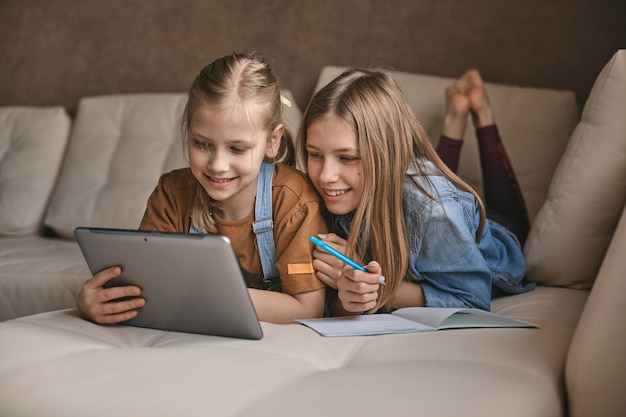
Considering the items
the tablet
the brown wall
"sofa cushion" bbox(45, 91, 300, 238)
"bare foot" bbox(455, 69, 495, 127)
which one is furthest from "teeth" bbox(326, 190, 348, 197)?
the brown wall

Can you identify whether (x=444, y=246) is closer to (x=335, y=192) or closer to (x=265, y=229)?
(x=335, y=192)

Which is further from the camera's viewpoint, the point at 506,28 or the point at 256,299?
the point at 506,28

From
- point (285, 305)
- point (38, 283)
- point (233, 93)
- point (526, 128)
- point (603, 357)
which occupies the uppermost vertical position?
point (233, 93)

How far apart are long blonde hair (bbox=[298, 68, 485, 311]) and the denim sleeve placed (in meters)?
0.03

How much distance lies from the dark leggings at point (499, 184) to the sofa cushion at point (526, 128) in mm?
74

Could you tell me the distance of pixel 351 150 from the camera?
158cm

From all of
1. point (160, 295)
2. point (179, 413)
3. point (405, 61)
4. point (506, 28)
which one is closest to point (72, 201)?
point (405, 61)

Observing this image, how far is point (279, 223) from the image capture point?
63.4 inches

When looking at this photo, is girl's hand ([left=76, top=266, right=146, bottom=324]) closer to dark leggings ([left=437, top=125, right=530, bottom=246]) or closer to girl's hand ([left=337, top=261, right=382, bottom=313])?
girl's hand ([left=337, top=261, right=382, bottom=313])

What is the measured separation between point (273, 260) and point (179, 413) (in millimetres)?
648

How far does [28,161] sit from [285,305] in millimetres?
1649

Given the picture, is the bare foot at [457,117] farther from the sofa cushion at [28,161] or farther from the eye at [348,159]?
the sofa cushion at [28,161]

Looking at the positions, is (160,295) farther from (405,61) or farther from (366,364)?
(405,61)

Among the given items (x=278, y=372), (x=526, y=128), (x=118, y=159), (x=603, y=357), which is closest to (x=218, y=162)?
(x=278, y=372)
